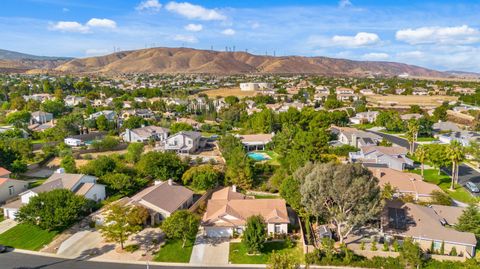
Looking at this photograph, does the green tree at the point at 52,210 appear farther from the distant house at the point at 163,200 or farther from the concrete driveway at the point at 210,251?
the concrete driveway at the point at 210,251

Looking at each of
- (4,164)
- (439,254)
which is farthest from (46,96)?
→ (439,254)

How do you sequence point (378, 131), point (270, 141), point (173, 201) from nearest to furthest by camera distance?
point (173, 201)
point (270, 141)
point (378, 131)

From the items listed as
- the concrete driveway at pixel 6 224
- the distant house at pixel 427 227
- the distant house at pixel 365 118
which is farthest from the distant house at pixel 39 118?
the distant house at pixel 427 227

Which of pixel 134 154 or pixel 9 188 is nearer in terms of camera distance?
pixel 9 188

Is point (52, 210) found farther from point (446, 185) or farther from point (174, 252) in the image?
point (446, 185)

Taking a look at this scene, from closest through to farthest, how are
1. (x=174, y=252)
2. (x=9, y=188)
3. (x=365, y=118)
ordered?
(x=174, y=252), (x=9, y=188), (x=365, y=118)

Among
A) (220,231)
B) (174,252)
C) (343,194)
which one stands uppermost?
(343,194)

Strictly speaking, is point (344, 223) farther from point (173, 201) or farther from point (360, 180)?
point (173, 201)

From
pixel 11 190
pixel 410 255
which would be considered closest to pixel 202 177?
pixel 11 190
